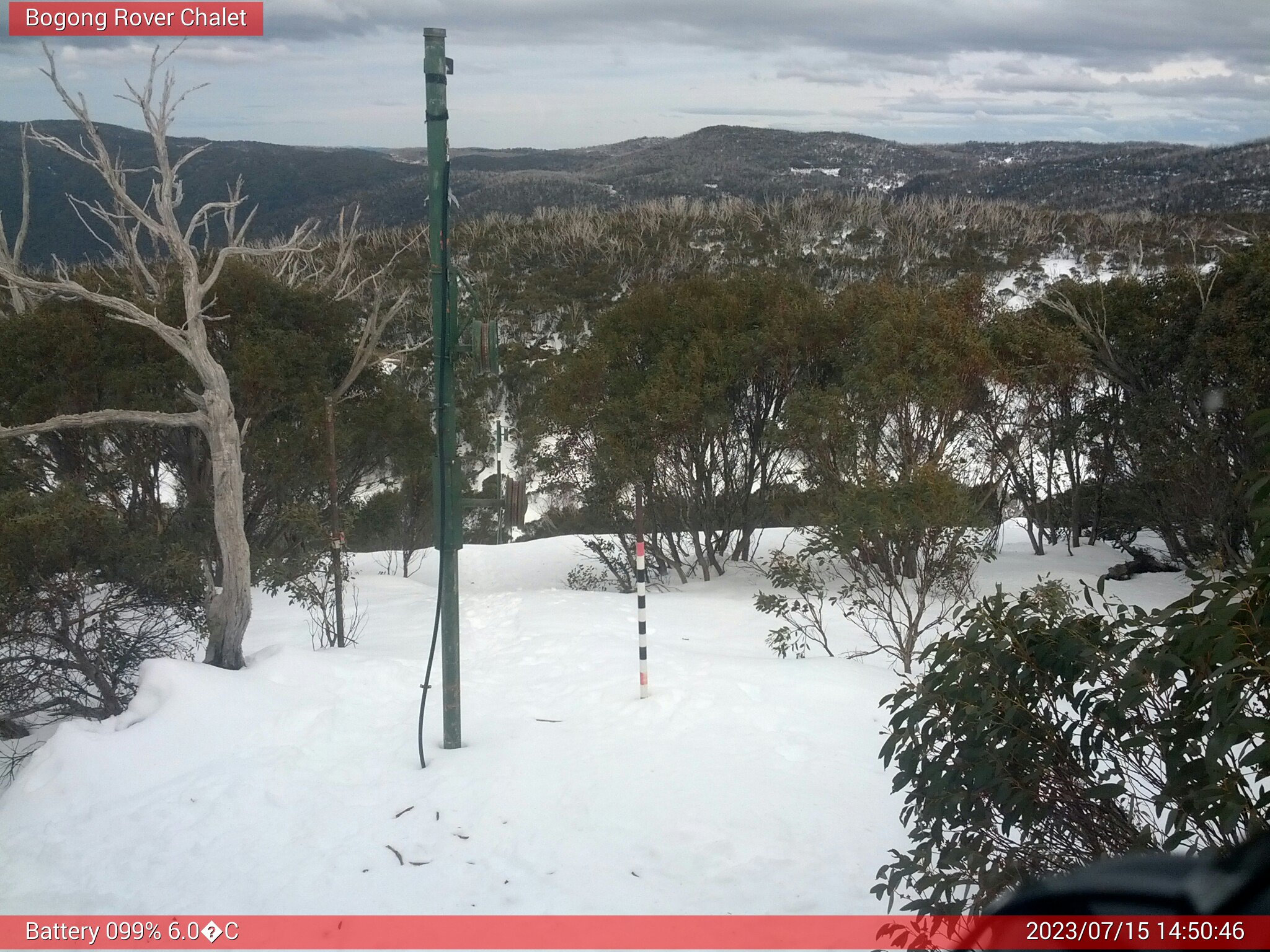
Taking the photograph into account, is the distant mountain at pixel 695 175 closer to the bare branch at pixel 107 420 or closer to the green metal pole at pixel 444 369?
the bare branch at pixel 107 420

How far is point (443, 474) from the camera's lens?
503cm

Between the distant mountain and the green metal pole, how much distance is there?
64.8 ft

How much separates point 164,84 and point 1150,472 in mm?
12586

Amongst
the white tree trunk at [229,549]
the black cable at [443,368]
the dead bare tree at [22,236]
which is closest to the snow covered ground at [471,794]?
the white tree trunk at [229,549]

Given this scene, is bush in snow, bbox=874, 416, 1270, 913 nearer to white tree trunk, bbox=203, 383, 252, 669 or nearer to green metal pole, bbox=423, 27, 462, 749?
green metal pole, bbox=423, 27, 462, 749

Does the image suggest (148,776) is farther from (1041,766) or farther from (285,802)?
(1041,766)

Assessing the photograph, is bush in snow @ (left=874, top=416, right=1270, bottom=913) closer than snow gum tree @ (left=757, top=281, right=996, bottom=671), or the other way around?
bush in snow @ (left=874, top=416, right=1270, bottom=913)

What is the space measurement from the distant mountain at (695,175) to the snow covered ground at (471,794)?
1929 cm

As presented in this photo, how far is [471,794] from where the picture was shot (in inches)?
188

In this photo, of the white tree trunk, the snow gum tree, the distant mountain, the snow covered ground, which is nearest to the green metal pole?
the snow covered ground

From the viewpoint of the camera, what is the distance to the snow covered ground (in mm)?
3934

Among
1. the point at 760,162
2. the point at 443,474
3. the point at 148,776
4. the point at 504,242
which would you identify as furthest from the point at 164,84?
the point at 760,162

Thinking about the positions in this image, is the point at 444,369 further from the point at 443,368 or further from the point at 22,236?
the point at 22,236

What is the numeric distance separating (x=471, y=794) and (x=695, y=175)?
6331cm
